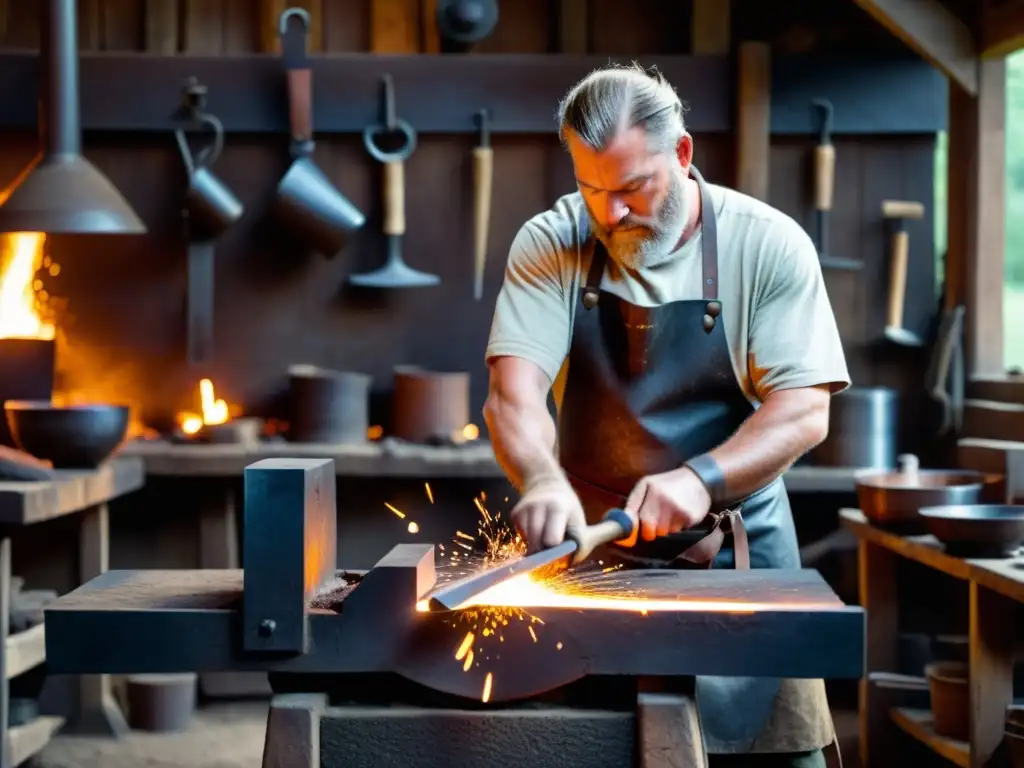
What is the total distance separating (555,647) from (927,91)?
3.51m

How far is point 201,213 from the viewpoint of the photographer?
5156 mm

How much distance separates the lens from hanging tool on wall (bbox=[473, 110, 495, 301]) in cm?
514

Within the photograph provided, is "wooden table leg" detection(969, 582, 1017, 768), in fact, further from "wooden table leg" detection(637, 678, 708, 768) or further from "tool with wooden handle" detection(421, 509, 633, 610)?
"wooden table leg" detection(637, 678, 708, 768)

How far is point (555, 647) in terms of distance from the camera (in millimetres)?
2223

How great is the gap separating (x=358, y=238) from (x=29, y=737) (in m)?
2.02

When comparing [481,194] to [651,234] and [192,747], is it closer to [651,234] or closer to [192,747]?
[192,747]

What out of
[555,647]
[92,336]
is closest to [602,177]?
[555,647]

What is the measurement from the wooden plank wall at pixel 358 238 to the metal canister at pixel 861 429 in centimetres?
35

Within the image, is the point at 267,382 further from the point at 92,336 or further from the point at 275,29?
the point at 275,29

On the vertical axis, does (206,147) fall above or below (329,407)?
above

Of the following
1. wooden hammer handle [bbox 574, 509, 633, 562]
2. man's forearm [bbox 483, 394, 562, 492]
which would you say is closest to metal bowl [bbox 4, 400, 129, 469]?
man's forearm [bbox 483, 394, 562, 492]

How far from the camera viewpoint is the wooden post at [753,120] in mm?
5086

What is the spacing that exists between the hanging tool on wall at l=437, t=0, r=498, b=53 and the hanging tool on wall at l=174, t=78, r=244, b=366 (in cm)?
86

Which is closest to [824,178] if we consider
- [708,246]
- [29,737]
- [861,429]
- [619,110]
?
[861,429]
